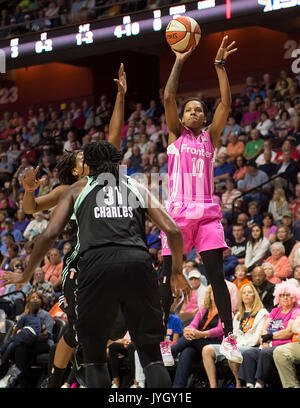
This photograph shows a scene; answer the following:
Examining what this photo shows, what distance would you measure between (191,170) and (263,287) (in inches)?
131

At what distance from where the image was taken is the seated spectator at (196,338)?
8086mm

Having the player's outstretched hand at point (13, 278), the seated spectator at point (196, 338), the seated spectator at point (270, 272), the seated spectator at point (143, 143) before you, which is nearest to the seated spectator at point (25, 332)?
A: the seated spectator at point (196, 338)

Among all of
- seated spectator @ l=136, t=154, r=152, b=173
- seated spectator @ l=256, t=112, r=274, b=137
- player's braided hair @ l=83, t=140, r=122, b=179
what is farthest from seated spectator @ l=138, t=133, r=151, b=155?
player's braided hair @ l=83, t=140, r=122, b=179

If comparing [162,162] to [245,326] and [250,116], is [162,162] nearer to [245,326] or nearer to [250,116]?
[250,116]

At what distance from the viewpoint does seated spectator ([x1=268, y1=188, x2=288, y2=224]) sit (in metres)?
10.8

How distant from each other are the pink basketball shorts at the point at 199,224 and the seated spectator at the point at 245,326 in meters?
2.55

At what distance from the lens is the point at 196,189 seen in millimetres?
Result: 5836

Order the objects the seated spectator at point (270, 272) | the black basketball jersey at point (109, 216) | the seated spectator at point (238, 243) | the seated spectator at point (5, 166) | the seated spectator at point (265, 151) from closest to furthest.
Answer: the black basketball jersey at point (109, 216)
the seated spectator at point (270, 272)
the seated spectator at point (238, 243)
the seated spectator at point (265, 151)
the seated spectator at point (5, 166)

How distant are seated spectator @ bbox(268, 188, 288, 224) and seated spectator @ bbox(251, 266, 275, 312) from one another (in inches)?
85.4

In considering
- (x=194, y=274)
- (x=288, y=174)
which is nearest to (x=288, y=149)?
(x=288, y=174)

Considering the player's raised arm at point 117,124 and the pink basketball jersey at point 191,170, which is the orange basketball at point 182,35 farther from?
the pink basketball jersey at point 191,170

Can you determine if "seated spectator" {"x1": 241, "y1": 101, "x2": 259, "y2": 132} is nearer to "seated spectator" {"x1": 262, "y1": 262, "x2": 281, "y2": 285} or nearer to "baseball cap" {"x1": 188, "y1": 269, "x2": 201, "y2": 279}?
"seated spectator" {"x1": 262, "y1": 262, "x2": 281, "y2": 285}

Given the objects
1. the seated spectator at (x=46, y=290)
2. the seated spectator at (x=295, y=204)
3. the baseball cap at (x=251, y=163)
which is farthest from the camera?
the baseball cap at (x=251, y=163)

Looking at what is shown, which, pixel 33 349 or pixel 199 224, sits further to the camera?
pixel 33 349
